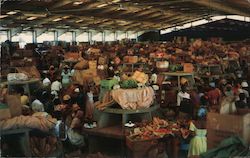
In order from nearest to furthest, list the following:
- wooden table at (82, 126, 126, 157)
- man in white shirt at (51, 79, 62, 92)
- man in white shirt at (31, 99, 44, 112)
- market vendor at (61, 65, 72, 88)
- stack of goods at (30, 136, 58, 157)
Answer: stack of goods at (30, 136, 58, 157)
wooden table at (82, 126, 126, 157)
man in white shirt at (31, 99, 44, 112)
man in white shirt at (51, 79, 62, 92)
market vendor at (61, 65, 72, 88)

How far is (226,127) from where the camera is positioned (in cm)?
385

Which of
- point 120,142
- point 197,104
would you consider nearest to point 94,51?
point 197,104

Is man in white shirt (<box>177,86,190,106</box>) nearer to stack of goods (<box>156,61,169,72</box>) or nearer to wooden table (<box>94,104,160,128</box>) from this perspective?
wooden table (<box>94,104,160,128</box>)

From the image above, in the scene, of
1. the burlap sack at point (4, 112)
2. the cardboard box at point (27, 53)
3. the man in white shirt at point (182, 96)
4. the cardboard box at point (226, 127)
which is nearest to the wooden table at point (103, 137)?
the man in white shirt at point (182, 96)

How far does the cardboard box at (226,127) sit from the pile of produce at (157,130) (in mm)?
2476

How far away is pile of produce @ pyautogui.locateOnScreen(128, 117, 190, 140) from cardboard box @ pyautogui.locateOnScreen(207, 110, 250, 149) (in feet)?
8.12

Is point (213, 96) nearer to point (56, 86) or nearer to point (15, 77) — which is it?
point (56, 86)

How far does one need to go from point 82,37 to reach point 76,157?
101ft

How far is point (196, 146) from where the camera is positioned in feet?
16.5

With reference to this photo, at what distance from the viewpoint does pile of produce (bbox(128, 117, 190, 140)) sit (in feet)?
21.4

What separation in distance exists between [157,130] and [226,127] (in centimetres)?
297

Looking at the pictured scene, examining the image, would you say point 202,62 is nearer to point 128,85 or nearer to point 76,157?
point 128,85

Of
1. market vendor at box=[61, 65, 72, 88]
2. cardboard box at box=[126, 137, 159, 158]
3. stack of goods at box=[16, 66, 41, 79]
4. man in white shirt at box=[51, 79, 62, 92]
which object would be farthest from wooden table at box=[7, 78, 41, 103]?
cardboard box at box=[126, 137, 159, 158]

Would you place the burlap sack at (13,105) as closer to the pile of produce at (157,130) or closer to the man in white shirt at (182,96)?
the pile of produce at (157,130)
